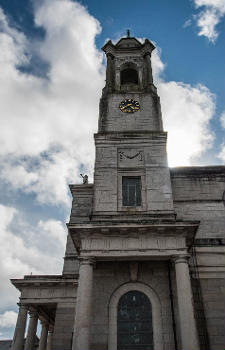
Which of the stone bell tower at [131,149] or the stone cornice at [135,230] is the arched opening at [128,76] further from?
the stone cornice at [135,230]

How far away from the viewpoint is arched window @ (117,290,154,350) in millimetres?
15195

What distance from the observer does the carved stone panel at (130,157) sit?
21109 mm

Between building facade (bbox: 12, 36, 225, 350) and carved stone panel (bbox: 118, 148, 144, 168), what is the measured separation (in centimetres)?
7

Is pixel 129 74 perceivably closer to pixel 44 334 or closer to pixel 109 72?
pixel 109 72

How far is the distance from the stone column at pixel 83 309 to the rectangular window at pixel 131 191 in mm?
5105

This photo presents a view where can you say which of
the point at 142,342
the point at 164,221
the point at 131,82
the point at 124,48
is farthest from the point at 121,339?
the point at 124,48

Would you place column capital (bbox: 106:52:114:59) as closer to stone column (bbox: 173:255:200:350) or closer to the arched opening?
the arched opening

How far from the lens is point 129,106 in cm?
2428

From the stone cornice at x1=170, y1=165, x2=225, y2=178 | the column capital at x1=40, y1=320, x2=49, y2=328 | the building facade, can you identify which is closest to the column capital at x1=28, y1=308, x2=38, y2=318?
the building facade

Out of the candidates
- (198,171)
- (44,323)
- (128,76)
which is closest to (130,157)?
(198,171)

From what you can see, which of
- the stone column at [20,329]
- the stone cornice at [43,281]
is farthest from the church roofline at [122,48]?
the stone column at [20,329]

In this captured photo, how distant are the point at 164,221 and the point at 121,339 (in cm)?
612

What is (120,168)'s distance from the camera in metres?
20.9

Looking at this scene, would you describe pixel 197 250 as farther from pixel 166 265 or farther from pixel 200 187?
pixel 200 187
